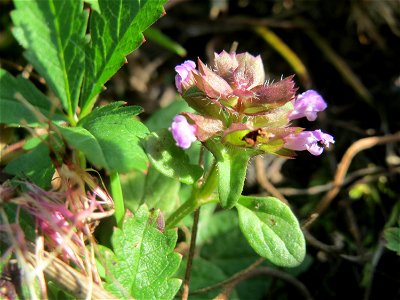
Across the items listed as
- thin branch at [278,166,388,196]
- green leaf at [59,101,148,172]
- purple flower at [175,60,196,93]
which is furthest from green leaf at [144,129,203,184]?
thin branch at [278,166,388,196]

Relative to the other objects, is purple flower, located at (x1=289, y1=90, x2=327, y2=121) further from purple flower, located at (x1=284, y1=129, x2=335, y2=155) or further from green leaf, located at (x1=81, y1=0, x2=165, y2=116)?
green leaf, located at (x1=81, y1=0, x2=165, y2=116)

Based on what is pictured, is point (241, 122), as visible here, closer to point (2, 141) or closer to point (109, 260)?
point (109, 260)

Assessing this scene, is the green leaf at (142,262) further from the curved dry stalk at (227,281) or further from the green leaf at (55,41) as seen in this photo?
the green leaf at (55,41)

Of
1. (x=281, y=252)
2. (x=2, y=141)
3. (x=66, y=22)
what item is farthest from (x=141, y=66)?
(x=281, y=252)

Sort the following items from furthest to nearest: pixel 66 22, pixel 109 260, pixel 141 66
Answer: pixel 141 66 < pixel 66 22 < pixel 109 260

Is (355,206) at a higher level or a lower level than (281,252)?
lower

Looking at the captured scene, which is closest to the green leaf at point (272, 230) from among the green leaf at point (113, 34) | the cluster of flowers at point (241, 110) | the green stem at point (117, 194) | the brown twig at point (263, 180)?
the cluster of flowers at point (241, 110)
